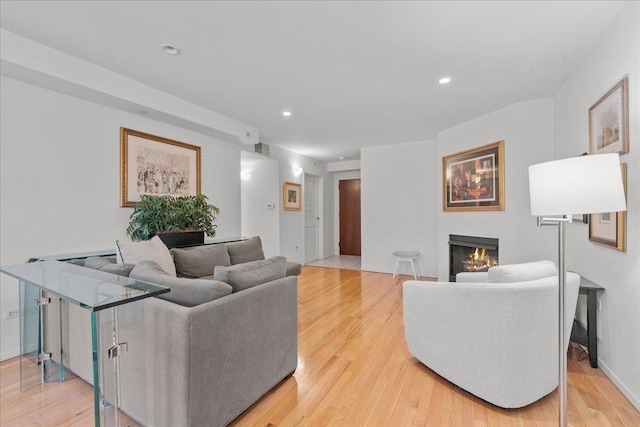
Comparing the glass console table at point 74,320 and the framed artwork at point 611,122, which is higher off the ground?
the framed artwork at point 611,122

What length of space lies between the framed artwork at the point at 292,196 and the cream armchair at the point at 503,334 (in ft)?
14.0

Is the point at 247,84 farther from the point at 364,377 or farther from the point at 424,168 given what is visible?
the point at 424,168

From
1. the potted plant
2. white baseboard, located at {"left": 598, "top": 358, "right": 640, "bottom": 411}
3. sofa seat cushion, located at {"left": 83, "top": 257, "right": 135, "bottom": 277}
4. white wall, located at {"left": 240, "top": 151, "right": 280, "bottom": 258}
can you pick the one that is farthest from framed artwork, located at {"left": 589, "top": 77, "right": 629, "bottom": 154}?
white wall, located at {"left": 240, "top": 151, "right": 280, "bottom": 258}

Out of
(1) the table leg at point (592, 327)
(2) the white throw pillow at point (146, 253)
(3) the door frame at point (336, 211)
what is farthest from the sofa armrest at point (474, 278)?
(3) the door frame at point (336, 211)

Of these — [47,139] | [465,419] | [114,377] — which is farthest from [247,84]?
[465,419]

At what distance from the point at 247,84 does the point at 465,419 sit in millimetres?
A: 3240

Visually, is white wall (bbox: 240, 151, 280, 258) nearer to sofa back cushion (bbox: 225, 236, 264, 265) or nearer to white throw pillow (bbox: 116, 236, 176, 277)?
sofa back cushion (bbox: 225, 236, 264, 265)

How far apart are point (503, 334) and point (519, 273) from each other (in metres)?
0.46

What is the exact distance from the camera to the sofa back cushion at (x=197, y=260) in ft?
9.78

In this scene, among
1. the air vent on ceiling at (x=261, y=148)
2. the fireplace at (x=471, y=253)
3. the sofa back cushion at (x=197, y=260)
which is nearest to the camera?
the sofa back cushion at (x=197, y=260)

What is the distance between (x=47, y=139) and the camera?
8.57ft

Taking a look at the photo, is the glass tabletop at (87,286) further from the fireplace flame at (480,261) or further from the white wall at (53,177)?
the fireplace flame at (480,261)

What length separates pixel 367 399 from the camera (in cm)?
186

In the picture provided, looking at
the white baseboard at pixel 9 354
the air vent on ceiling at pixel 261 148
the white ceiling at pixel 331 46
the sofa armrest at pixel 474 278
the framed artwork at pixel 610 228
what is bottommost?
the white baseboard at pixel 9 354
